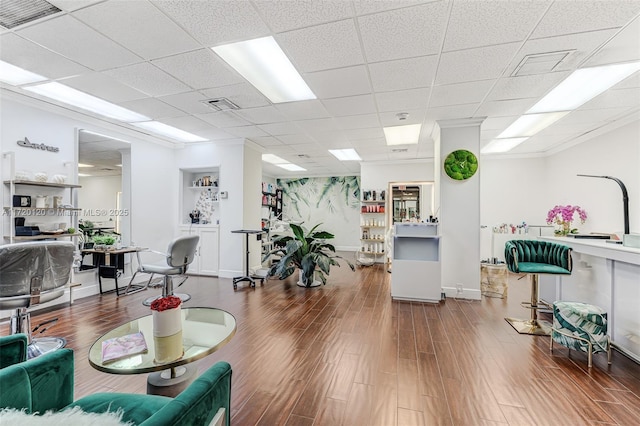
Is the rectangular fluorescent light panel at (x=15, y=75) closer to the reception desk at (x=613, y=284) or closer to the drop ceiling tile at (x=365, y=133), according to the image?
the drop ceiling tile at (x=365, y=133)

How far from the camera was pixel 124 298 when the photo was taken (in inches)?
165

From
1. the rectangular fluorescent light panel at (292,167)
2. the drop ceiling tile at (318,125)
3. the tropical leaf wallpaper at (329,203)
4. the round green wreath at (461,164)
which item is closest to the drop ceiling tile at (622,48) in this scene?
the round green wreath at (461,164)

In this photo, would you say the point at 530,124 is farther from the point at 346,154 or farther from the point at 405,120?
the point at 346,154

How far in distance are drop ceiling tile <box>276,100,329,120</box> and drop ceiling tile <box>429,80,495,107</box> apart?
1.47m

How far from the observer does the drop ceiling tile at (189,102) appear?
3.50m

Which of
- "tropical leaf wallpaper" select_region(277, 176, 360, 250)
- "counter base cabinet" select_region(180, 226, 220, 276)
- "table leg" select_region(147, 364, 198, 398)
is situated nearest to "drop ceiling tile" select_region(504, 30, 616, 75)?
"table leg" select_region(147, 364, 198, 398)

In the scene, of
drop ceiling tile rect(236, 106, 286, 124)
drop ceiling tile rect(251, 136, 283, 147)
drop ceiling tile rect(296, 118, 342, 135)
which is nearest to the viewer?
drop ceiling tile rect(236, 106, 286, 124)

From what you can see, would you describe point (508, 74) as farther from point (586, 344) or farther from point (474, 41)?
point (586, 344)

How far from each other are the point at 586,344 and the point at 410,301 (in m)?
2.01

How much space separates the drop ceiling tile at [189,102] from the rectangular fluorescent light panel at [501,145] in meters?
5.38

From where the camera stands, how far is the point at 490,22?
2113 millimetres

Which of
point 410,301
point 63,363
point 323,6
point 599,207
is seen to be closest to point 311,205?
point 410,301

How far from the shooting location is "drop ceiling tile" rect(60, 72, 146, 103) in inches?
120

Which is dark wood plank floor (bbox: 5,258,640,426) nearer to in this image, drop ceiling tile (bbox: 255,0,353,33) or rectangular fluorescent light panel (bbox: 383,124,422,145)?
drop ceiling tile (bbox: 255,0,353,33)
